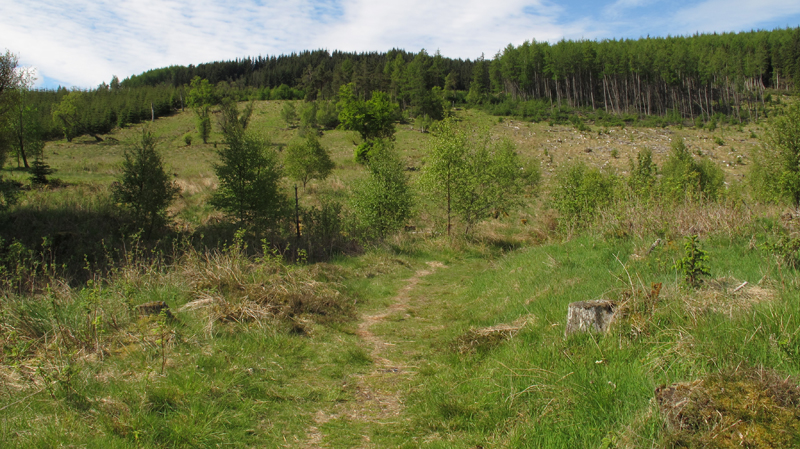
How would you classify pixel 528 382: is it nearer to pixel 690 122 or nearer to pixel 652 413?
pixel 652 413

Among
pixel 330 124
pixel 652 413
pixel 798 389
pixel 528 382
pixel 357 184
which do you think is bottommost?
pixel 528 382

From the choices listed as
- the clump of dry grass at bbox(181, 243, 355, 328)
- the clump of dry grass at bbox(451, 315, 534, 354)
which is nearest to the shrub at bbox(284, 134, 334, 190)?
the clump of dry grass at bbox(181, 243, 355, 328)

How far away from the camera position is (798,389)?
8.23ft

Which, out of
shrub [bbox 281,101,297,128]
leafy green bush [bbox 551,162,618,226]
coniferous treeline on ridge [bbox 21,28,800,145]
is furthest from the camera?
coniferous treeline on ridge [bbox 21,28,800,145]

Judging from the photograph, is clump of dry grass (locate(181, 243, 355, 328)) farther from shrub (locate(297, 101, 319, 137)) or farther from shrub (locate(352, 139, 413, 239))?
shrub (locate(297, 101, 319, 137))

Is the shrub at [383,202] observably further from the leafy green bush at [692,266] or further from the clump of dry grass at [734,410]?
the clump of dry grass at [734,410]

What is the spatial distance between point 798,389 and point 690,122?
94268mm

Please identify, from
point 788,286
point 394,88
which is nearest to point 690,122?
point 394,88

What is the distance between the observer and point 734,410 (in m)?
2.51

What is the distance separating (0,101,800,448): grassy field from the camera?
3010 mm

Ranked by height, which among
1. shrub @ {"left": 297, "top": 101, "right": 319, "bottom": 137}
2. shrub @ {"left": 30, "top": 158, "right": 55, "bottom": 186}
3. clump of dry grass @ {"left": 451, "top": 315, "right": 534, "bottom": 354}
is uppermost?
shrub @ {"left": 297, "top": 101, "right": 319, "bottom": 137}

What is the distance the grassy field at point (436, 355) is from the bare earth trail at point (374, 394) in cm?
2

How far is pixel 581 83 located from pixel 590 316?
104 meters

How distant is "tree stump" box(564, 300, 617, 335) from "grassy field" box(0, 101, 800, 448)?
11 cm
